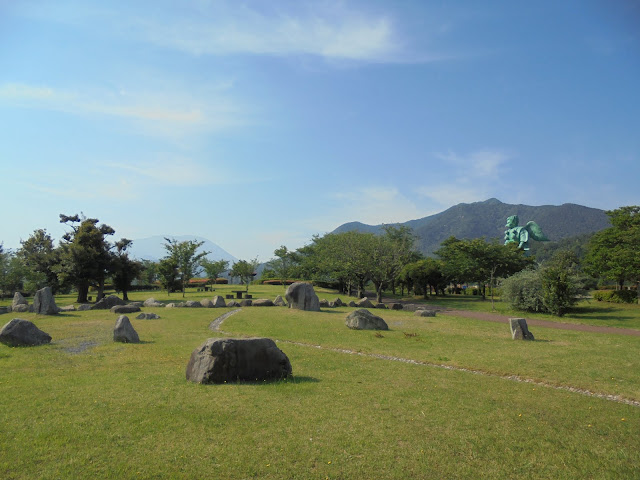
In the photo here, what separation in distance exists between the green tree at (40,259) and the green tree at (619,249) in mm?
56735

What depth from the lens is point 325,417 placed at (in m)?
8.90

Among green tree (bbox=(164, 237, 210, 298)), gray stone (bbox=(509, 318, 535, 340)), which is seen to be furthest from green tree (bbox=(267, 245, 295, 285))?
gray stone (bbox=(509, 318, 535, 340))

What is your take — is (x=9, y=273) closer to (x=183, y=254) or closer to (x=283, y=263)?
(x=183, y=254)

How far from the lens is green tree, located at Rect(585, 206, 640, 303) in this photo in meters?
39.7

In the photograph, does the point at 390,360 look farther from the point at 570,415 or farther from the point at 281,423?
the point at 281,423

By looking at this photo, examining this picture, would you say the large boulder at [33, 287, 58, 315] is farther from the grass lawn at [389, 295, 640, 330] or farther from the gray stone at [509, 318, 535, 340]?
the grass lawn at [389, 295, 640, 330]

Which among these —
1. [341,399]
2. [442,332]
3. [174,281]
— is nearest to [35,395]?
[341,399]

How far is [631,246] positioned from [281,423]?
46397mm

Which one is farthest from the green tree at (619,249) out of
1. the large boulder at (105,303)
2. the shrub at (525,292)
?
the large boulder at (105,303)

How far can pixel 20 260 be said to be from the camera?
54.5m

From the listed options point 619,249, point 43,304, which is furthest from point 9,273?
point 619,249

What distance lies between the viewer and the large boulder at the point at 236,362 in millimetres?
11398

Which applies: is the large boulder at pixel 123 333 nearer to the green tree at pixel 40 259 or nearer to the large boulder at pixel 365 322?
the large boulder at pixel 365 322

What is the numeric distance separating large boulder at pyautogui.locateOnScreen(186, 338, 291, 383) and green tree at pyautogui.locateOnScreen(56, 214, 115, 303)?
119ft
